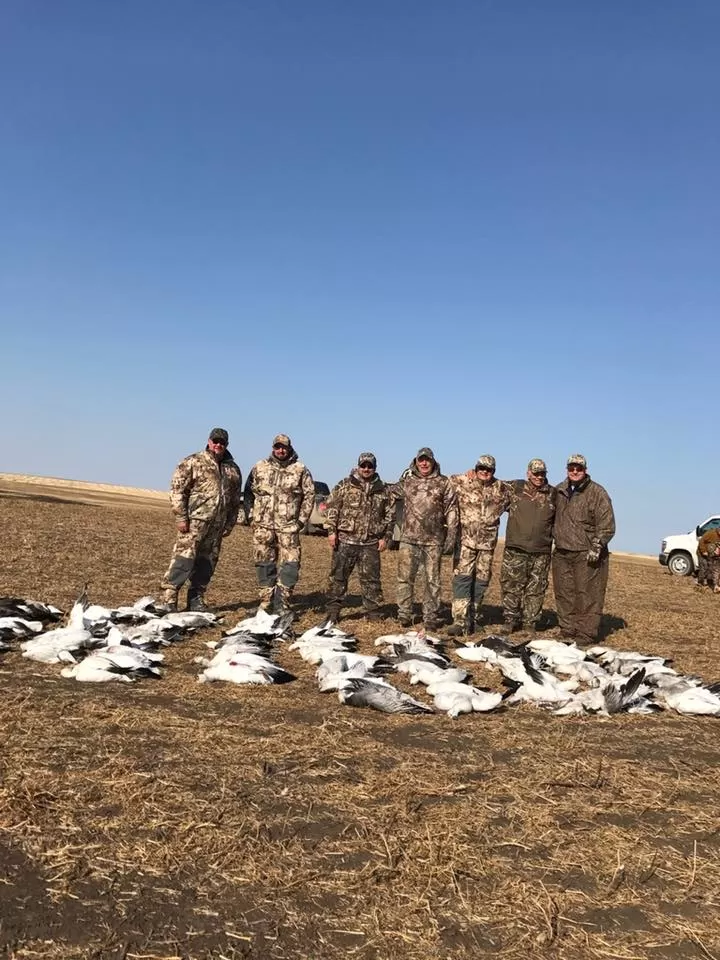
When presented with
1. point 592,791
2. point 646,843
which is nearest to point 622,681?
point 592,791

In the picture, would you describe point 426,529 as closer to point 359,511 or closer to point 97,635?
point 359,511

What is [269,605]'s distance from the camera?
11242mm

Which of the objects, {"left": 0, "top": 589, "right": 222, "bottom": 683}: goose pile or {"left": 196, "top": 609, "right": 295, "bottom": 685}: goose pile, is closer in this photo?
{"left": 0, "top": 589, "right": 222, "bottom": 683}: goose pile

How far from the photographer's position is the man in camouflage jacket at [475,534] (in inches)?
439

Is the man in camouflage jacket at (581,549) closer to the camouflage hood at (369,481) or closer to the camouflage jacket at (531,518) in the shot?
the camouflage jacket at (531,518)

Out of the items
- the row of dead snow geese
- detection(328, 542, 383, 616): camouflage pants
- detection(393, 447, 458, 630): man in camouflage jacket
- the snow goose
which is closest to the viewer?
the snow goose

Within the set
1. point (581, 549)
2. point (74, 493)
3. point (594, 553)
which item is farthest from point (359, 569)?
point (74, 493)

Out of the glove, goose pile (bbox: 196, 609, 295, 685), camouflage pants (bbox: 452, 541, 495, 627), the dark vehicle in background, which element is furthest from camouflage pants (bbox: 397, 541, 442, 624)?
the dark vehicle in background

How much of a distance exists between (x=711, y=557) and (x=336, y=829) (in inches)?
787

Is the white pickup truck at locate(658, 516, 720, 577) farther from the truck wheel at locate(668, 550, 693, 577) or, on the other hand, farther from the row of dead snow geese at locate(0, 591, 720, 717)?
the row of dead snow geese at locate(0, 591, 720, 717)

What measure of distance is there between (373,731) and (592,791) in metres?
1.89

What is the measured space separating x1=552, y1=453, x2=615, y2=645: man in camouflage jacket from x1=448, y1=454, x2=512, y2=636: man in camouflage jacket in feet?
2.98

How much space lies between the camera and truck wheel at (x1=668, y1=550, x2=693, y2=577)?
27172 millimetres

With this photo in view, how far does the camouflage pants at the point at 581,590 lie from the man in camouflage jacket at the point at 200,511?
496cm
